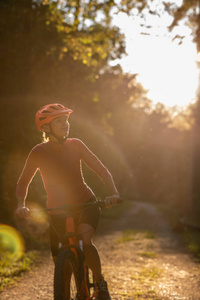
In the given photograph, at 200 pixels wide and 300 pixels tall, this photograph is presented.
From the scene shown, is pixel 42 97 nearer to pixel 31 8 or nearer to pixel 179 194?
pixel 31 8

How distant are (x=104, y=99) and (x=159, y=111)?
134ft

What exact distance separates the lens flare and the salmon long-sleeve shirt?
18.8 ft

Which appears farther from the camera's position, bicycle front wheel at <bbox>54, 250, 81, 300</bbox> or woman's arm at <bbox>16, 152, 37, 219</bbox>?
woman's arm at <bbox>16, 152, 37, 219</bbox>

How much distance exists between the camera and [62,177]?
3.77 meters

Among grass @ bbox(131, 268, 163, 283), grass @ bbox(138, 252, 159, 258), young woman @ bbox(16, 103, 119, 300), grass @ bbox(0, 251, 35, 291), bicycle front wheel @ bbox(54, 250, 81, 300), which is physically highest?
young woman @ bbox(16, 103, 119, 300)

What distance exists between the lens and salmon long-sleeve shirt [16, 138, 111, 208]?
3775mm

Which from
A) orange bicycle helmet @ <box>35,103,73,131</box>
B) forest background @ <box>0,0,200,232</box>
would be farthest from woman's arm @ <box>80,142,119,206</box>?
forest background @ <box>0,0,200,232</box>

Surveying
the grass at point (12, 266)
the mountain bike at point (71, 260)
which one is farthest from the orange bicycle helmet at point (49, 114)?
the grass at point (12, 266)

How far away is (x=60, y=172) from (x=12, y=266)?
16.5ft

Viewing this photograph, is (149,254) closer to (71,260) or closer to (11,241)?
(11,241)

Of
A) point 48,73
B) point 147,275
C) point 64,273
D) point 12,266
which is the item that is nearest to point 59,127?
point 64,273

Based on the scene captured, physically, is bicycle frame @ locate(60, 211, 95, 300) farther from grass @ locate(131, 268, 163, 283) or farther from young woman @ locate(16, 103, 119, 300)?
grass @ locate(131, 268, 163, 283)

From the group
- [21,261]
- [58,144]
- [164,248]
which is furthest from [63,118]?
[164,248]

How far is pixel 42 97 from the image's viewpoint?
1333 cm
